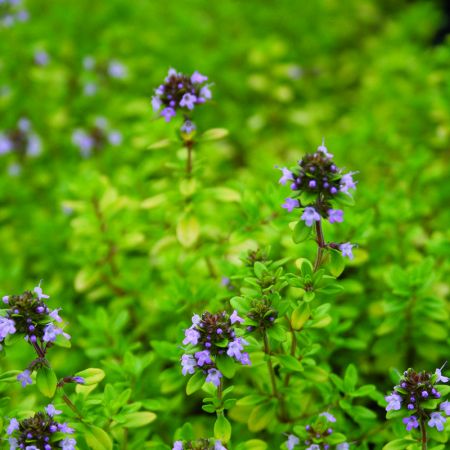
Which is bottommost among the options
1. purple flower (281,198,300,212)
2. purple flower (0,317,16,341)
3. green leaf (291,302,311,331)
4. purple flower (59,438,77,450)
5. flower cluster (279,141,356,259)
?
purple flower (59,438,77,450)

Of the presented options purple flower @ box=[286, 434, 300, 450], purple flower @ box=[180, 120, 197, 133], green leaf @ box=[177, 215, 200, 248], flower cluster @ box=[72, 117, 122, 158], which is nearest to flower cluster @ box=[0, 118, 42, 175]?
flower cluster @ box=[72, 117, 122, 158]

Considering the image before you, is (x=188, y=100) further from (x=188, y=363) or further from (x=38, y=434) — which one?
(x=38, y=434)

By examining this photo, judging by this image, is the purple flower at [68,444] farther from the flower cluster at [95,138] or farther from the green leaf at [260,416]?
the flower cluster at [95,138]

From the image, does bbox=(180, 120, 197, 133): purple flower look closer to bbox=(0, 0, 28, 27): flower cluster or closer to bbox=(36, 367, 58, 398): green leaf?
bbox=(36, 367, 58, 398): green leaf

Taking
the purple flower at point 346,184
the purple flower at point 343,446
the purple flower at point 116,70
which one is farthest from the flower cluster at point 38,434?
the purple flower at point 116,70

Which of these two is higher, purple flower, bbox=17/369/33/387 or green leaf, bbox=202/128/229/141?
green leaf, bbox=202/128/229/141
